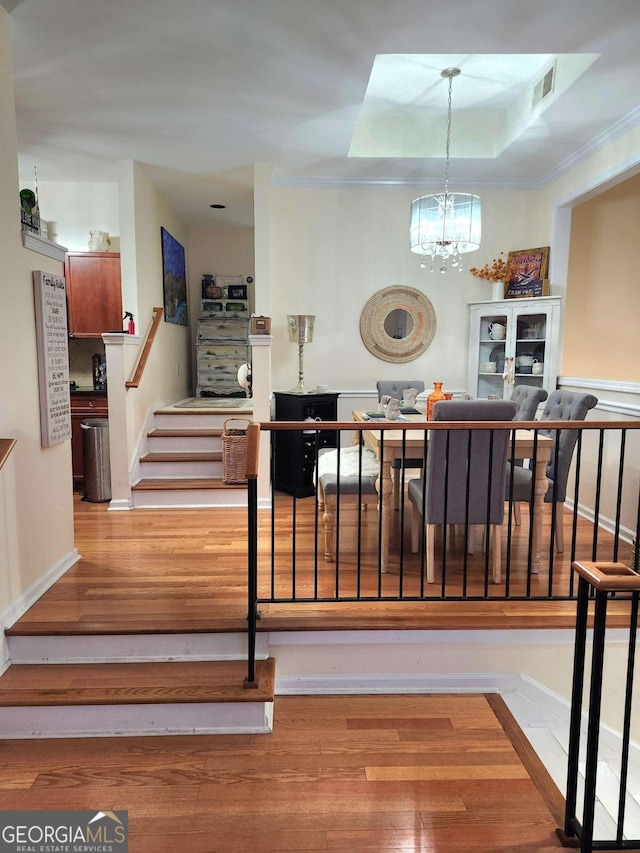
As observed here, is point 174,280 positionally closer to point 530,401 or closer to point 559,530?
point 530,401

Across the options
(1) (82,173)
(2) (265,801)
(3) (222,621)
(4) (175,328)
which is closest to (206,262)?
(4) (175,328)

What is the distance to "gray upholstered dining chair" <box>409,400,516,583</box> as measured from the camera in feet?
8.73

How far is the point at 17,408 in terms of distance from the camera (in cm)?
258

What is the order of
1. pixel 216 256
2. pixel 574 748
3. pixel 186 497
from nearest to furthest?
1. pixel 574 748
2. pixel 186 497
3. pixel 216 256

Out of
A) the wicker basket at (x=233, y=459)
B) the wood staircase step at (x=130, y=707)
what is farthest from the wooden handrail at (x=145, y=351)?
the wood staircase step at (x=130, y=707)

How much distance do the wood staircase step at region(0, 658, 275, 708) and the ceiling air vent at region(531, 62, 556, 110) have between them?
394 centimetres

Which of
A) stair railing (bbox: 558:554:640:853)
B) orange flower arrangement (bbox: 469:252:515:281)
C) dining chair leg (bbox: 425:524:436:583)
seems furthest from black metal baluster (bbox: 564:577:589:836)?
orange flower arrangement (bbox: 469:252:515:281)

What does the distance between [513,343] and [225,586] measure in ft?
11.5

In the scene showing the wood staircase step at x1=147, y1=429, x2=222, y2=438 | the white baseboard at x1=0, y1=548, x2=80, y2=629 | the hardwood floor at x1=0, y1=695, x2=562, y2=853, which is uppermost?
the wood staircase step at x1=147, y1=429, x2=222, y2=438

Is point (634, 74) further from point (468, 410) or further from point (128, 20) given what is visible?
point (128, 20)

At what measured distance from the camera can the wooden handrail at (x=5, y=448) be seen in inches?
89.8

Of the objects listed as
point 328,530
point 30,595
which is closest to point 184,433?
point 328,530

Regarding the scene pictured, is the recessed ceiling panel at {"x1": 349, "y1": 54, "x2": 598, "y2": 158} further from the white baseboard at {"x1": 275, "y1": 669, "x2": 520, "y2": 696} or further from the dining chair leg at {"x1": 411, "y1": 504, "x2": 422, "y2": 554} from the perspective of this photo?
the white baseboard at {"x1": 275, "y1": 669, "x2": 520, "y2": 696}

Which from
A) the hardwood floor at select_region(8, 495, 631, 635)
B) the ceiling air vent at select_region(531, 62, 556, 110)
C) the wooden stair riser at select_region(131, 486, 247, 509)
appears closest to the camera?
the hardwood floor at select_region(8, 495, 631, 635)
